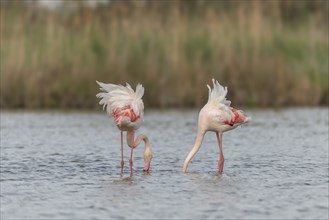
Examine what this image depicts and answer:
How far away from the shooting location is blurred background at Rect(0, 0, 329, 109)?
18.8 meters

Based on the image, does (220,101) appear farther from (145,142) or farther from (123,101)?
(123,101)

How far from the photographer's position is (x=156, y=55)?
772 inches

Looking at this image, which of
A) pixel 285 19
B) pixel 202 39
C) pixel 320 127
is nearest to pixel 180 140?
pixel 320 127

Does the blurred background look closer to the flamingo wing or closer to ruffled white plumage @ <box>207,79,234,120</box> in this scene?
the flamingo wing

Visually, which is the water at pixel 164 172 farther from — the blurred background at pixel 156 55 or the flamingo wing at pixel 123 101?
the blurred background at pixel 156 55

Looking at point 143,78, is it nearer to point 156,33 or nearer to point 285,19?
point 156,33

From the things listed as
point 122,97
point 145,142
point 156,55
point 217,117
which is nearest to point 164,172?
point 145,142

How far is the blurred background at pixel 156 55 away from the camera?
1884cm

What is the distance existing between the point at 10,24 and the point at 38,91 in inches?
85.2

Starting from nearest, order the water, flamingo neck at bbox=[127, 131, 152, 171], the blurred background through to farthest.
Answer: the water < flamingo neck at bbox=[127, 131, 152, 171] < the blurred background

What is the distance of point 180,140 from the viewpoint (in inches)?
571

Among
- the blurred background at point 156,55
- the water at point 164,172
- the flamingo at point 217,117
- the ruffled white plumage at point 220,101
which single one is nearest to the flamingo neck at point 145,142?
the water at point 164,172

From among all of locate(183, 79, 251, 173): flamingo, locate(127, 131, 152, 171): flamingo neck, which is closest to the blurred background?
locate(127, 131, 152, 171): flamingo neck

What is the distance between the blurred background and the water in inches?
56.5
